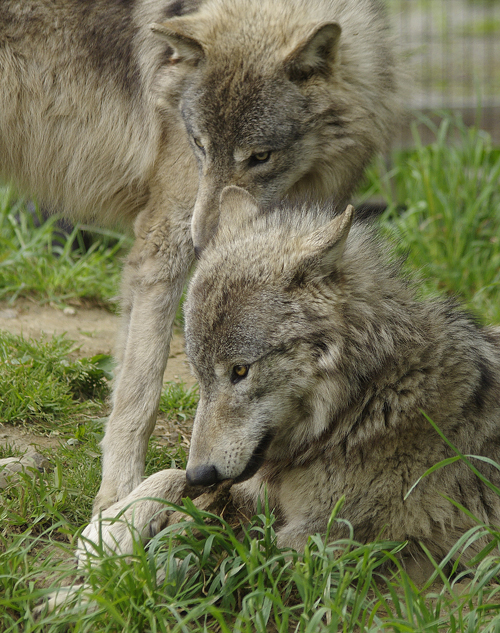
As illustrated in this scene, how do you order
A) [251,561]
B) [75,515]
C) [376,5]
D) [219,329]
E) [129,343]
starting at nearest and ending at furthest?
1. [251,561]
2. [219,329]
3. [75,515]
4. [129,343]
5. [376,5]

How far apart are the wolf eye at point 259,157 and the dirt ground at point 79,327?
1.46 meters

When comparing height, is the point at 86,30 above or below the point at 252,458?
above

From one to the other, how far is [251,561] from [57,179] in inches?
111

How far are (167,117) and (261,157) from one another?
655 mm

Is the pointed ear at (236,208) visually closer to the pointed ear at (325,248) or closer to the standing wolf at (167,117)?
the standing wolf at (167,117)

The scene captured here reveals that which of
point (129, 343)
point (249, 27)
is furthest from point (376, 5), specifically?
point (129, 343)

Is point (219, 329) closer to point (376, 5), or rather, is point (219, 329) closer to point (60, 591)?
point (60, 591)

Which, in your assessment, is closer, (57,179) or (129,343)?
(129,343)

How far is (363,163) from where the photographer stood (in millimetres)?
4027

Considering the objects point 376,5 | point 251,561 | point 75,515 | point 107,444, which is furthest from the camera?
point 376,5

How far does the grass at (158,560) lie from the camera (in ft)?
7.22

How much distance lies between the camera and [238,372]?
2.68m

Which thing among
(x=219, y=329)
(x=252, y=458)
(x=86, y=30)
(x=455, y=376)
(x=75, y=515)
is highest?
(x=86, y=30)

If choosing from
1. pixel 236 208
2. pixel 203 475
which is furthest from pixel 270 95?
pixel 203 475
